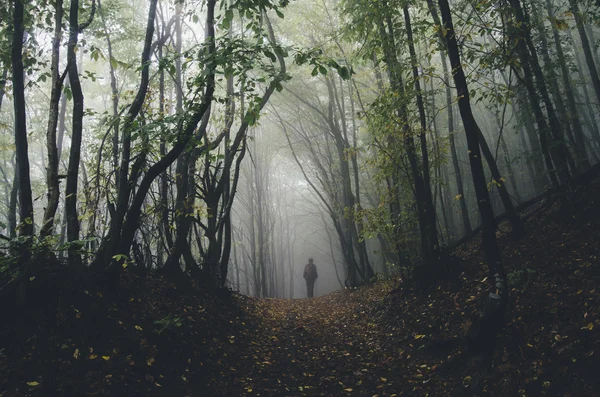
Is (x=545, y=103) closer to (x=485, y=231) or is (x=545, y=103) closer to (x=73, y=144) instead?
(x=485, y=231)

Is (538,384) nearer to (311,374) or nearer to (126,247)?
(311,374)

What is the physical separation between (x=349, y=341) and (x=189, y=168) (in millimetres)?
4425

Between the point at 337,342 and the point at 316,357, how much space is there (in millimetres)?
788

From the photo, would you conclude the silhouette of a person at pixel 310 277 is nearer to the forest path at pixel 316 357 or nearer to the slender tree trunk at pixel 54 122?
the forest path at pixel 316 357

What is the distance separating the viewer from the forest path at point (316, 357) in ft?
13.6

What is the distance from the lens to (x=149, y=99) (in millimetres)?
6879

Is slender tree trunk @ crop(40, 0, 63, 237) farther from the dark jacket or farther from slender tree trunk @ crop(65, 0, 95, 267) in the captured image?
the dark jacket

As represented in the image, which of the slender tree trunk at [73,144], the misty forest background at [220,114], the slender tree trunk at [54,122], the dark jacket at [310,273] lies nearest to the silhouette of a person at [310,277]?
the dark jacket at [310,273]

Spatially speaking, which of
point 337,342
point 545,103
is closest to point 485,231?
point 337,342

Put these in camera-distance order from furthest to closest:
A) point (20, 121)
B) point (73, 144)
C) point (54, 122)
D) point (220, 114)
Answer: point (220, 114), point (73, 144), point (54, 122), point (20, 121)

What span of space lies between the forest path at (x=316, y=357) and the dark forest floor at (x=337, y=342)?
0.02 metres

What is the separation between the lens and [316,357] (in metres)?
5.30

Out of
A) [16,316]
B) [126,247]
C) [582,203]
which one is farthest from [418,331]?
[16,316]

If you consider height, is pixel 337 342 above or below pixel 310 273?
below
